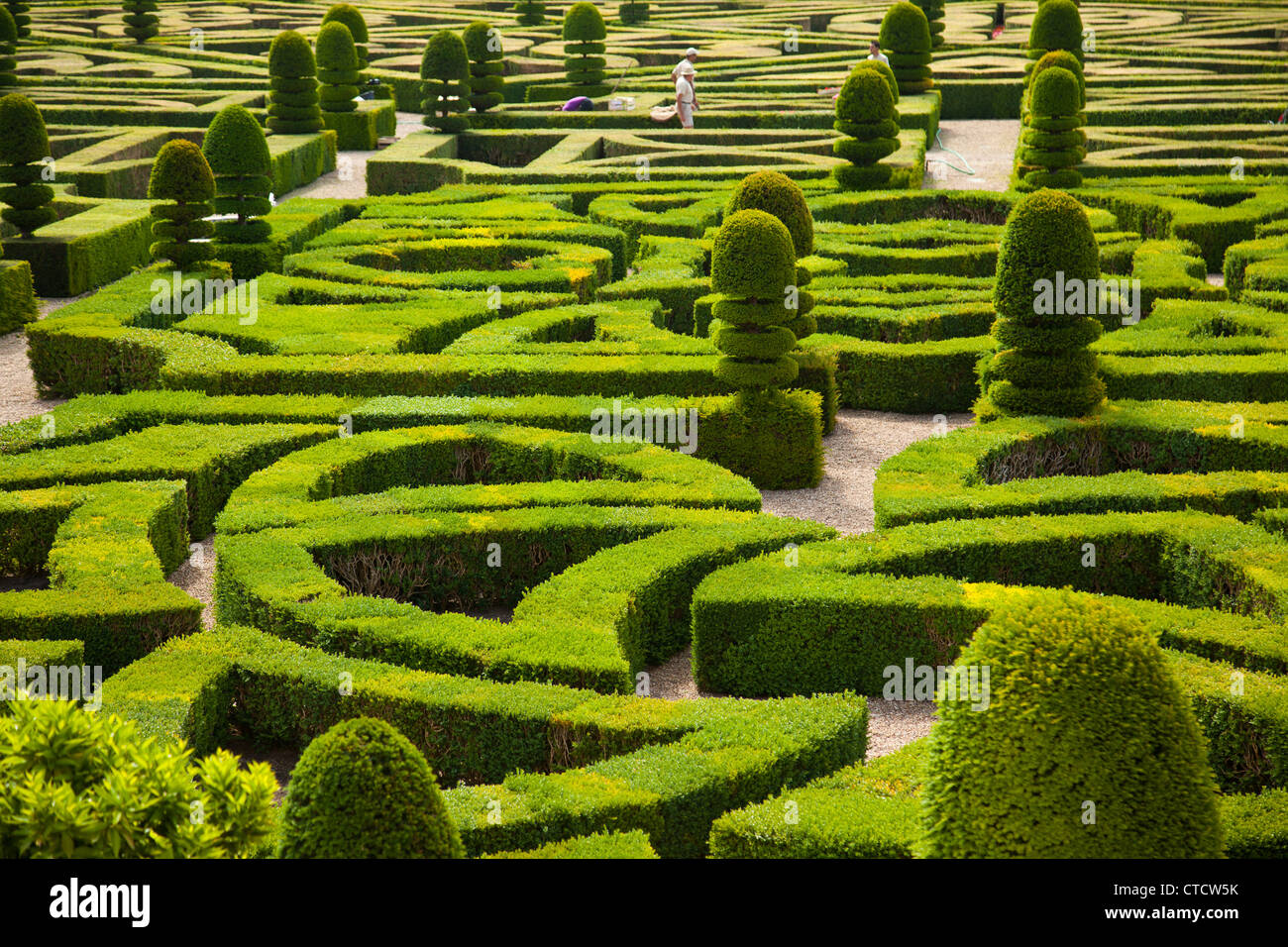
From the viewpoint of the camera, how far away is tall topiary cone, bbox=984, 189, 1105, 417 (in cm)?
1278

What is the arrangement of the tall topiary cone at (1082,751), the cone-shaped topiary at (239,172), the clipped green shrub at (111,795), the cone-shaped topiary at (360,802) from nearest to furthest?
the cone-shaped topiary at (360,802)
the clipped green shrub at (111,795)
the tall topiary cone at (1082,751)
the cone-shaped topiary at (239,172)

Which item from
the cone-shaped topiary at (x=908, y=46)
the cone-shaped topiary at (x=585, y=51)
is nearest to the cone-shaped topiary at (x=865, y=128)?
the cone-shaped topiary at (x=908, y=46)

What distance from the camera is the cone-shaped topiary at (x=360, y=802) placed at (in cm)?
486

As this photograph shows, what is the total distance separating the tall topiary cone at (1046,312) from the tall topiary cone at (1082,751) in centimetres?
788

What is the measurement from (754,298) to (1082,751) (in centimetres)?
831

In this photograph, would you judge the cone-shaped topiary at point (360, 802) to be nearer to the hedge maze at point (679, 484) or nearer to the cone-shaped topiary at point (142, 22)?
the hedge maze at point (679, 484)

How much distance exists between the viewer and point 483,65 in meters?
33.1

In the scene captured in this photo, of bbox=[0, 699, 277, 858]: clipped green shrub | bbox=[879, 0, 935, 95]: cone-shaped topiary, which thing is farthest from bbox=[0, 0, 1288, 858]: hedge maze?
bbox=[879, 0, 935, 95]: cone-shaped topiary

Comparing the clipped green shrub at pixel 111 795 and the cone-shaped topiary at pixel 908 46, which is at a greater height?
the cone-shaped topiary at pixel 908 46

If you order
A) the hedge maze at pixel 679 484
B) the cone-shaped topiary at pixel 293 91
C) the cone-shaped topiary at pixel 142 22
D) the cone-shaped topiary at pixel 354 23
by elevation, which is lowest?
the hedge maze at pixel 679 484

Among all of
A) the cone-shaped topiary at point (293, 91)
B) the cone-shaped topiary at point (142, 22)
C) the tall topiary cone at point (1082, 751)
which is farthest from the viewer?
the cone-shaped topiary at point (142, 22)

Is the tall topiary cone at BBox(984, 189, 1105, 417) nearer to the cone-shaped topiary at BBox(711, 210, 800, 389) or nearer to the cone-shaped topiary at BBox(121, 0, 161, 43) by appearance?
the cone-shaped topiary at BBox(711, 210, 800, 389)
